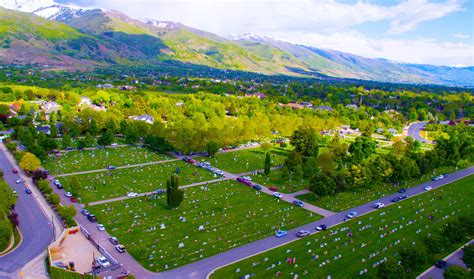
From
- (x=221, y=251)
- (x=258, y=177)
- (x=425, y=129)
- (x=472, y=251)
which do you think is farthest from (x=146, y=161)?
(x=425, y=129)

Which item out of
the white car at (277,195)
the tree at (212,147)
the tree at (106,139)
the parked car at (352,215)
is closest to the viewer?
the parked car at (352,215)

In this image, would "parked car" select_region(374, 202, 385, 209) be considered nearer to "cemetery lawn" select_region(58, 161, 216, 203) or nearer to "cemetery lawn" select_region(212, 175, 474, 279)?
"cemetery lawn" select_region(212, 175, 474, 279)

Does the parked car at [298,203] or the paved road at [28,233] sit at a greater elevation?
the parked car at [298,203]

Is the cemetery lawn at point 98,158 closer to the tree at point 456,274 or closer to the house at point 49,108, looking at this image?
the house at point 49,108

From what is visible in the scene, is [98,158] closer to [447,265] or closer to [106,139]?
[106,139]

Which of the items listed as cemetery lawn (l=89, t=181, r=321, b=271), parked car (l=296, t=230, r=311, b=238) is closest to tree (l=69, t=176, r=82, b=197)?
cemetery lawn (l=89, t=181, r=321, b=271)

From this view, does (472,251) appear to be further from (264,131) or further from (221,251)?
(264,131)

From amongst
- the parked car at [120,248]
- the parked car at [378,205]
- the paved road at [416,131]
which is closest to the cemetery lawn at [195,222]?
the parked car at [120,248]

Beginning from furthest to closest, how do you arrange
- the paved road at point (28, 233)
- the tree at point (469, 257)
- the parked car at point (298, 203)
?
1. the parked car at point (298, 203)
2. the paved road at point (28, 233)
3. the tree at point (469, 257)
